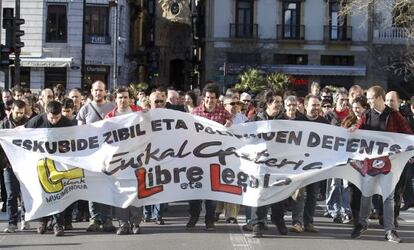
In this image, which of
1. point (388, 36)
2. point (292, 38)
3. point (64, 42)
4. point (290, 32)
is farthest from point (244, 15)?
point (64, 42)

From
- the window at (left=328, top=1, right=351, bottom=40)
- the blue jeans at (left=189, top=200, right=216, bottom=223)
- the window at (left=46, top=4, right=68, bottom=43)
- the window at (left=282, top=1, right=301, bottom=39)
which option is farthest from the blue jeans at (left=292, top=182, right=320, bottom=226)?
the window at (left=328, top=1, right=351, bottom=40)

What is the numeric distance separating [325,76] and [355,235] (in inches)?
1615

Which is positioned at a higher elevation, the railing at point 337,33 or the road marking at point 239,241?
the railing at point 337,33

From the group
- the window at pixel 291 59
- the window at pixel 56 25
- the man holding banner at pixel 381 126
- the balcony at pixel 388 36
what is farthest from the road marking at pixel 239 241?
the window at pixel 291 59

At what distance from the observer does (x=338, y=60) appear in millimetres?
50625

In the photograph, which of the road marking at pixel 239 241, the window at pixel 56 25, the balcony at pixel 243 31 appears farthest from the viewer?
the balcony at pixel 243 31

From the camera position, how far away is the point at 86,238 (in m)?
9.49

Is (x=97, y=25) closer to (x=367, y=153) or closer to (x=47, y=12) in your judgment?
(x=47, y=12)

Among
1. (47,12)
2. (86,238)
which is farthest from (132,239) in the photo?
(47,12)

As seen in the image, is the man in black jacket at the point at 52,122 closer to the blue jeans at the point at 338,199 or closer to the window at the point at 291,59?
the blue jeans at the point at 338,199

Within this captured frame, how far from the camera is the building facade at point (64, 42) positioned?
42.4 meters

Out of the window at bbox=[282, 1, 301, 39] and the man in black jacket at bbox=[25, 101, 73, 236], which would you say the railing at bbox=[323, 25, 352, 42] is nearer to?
the window at bbox=[282, 1, 301, 39]

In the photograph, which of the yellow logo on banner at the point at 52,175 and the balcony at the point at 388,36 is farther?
the balcony at the point at 388,36

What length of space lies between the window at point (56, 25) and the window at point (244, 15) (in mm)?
12939
